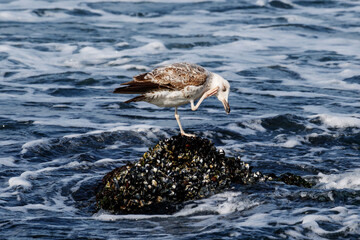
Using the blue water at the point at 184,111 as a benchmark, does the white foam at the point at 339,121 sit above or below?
below

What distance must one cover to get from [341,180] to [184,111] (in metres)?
4.66

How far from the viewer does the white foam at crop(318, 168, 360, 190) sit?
6996 millimetres

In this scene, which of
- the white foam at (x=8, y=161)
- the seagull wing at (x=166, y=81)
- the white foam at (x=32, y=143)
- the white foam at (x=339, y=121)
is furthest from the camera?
the white foam at (x=339, y=121)

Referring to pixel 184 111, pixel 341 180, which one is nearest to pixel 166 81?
pixel 341 180

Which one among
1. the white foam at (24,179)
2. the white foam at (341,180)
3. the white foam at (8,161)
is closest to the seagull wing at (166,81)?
the white foam at (24,179)

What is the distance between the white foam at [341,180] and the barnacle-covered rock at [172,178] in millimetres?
624

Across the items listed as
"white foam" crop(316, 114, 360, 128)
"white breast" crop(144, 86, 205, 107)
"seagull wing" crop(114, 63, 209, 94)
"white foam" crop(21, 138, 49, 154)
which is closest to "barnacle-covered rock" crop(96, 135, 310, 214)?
"white breast" crop(144, 86, 205, 107)

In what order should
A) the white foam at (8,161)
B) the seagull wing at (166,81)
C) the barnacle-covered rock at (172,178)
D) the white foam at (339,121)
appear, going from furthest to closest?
the white foam at (339,121)
the white foam at (8,161)
the seagull wing at (166,81)
the barnacle-covered rock at (172,178)

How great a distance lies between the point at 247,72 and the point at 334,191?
27.4 feet

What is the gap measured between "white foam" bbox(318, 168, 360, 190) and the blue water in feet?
0.10

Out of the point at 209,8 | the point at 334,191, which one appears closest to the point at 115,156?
the point at 334,191

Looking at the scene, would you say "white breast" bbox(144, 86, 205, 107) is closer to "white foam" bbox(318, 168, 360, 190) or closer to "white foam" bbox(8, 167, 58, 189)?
"white foam" bbox(8, 167, 58, 189)

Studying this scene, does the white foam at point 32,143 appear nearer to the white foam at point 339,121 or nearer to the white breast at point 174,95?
the white breast at point 174,95

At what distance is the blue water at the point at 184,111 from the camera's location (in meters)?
5.79
